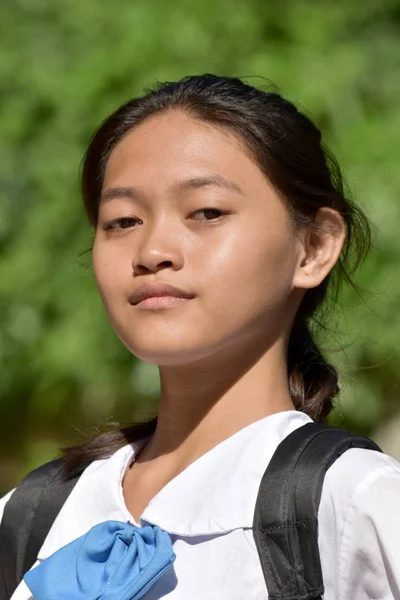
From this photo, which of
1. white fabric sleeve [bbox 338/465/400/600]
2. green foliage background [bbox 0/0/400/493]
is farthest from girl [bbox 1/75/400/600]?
green foliage background [bbox 0/0/400/493]

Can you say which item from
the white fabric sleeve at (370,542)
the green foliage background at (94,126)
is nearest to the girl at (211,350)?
the white fabric sleeve at (370,542)

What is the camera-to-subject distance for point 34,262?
2.99m

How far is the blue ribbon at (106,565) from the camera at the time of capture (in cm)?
134

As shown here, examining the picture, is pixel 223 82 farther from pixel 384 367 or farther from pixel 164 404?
pixel 384 367

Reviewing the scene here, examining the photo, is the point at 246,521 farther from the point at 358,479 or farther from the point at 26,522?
the point at 26,522

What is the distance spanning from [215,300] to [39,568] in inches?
17.5

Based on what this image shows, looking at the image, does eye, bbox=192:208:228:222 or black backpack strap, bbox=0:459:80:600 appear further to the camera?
black backpack strap, bbox=0:459:80:600

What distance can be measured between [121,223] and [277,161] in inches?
9.9

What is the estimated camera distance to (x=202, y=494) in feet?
4.65

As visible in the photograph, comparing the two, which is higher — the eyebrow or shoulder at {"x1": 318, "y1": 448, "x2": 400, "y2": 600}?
the eyebrow

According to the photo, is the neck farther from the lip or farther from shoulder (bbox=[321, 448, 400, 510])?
shoulder (bbox=[321, 448, 400, 510])

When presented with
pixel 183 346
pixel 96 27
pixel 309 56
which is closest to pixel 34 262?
pixel 96 27

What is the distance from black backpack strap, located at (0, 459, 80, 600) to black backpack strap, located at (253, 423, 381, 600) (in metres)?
0.41

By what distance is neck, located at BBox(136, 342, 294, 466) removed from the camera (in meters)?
1.52
